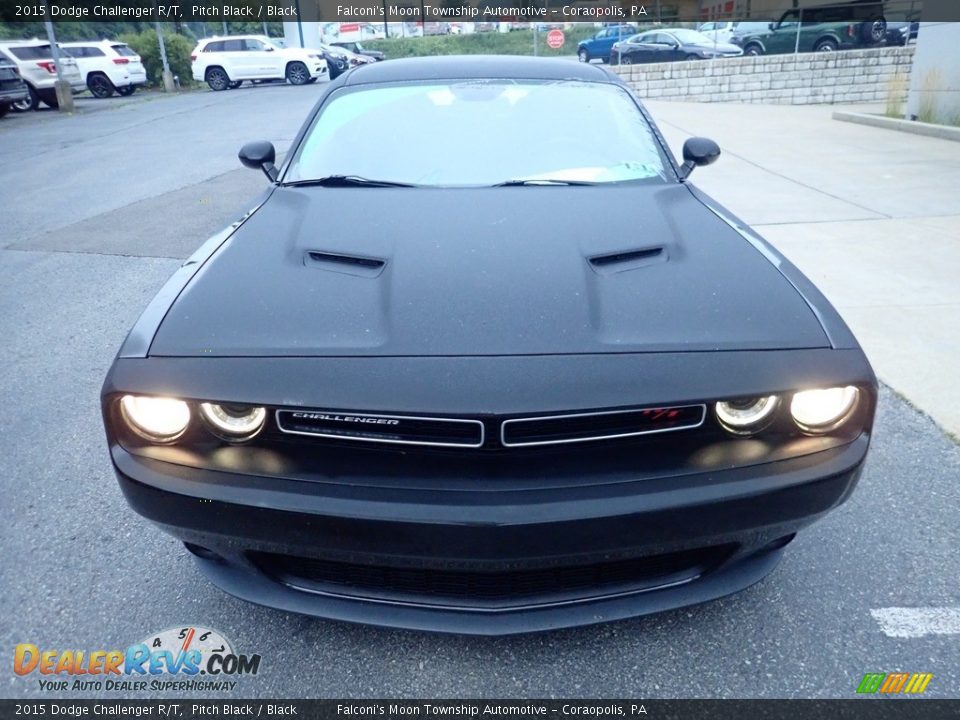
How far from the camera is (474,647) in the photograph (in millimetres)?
2027

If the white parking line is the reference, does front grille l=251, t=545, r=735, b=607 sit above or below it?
above

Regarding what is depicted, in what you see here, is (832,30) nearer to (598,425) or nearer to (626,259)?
(626,259)

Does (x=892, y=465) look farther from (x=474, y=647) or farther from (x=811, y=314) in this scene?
(x=474, y=647)

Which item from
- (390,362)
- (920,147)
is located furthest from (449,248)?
(920,147)

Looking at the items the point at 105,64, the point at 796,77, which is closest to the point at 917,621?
the point at 796,77

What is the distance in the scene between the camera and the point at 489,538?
1.60 metres

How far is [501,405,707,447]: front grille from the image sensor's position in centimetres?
165

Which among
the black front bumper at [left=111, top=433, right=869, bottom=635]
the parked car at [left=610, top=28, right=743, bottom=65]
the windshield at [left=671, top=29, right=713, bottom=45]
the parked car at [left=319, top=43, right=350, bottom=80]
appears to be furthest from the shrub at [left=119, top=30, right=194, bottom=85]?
the black front bumper at [left=111, top=433, right=869, bottom=635]

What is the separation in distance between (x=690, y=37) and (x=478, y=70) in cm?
2156

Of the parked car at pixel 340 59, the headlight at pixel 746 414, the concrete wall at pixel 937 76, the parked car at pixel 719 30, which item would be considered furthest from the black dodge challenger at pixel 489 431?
the parked car at pixel 340 59

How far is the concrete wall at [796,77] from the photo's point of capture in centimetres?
1605

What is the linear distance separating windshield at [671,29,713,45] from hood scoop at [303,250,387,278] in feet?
75.2

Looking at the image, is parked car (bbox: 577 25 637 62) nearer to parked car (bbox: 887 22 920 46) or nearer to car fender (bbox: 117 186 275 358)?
parked car (bbox: 887 22 920 46)

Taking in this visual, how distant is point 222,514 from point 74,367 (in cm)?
268
